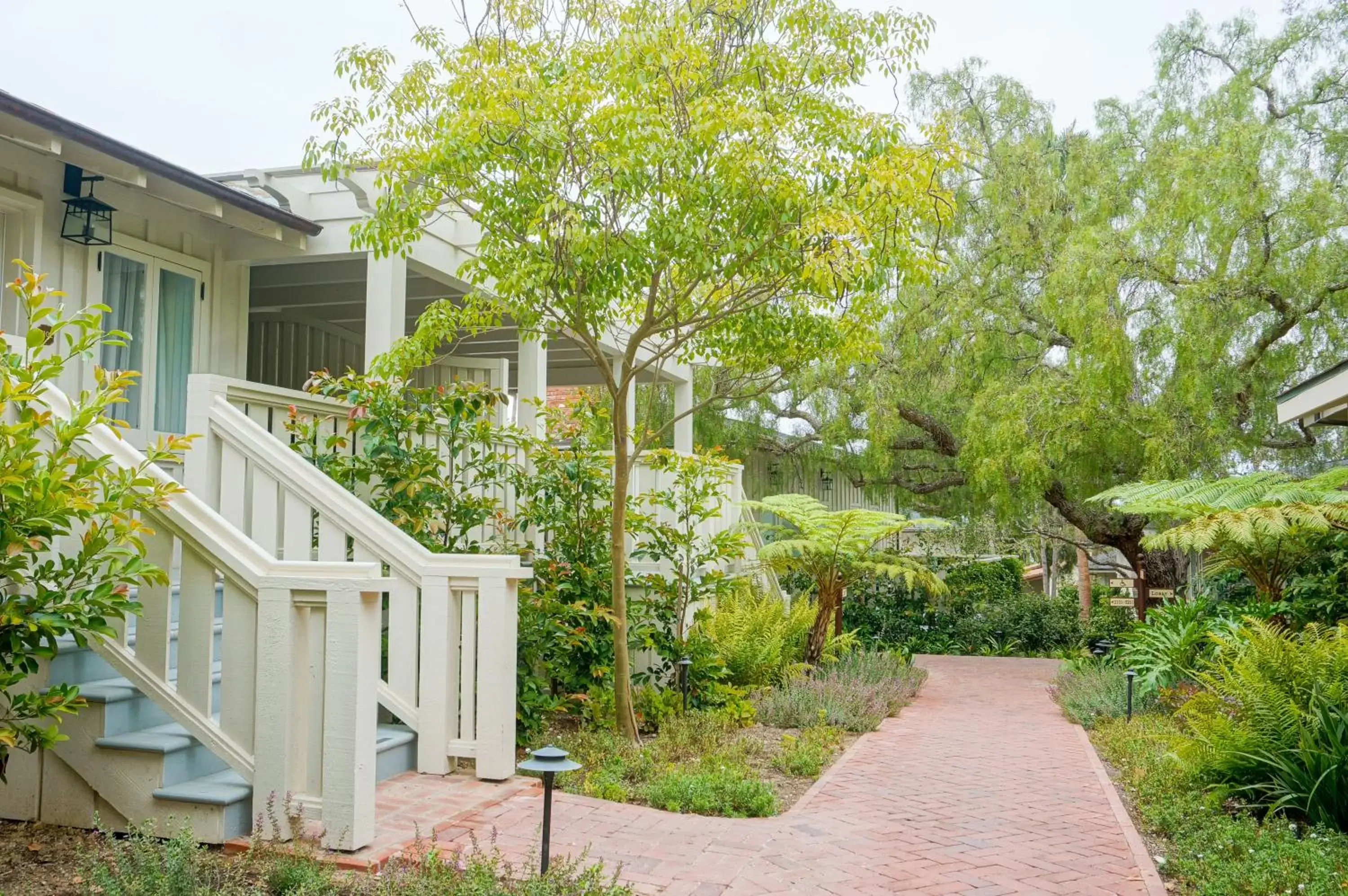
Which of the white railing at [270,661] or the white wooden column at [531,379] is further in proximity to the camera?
the white wooden column at [531,379]

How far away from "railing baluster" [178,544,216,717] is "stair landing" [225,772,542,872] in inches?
26.2

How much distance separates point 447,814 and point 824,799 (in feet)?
7.29

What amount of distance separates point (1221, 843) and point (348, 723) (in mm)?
3873

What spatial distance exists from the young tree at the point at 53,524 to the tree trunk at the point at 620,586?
3.04 meters

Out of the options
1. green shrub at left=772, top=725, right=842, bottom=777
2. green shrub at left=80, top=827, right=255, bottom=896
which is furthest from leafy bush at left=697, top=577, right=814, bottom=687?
green shrub at left=80, top=827, right=255, bottom=896

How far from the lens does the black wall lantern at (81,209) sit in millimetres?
7359

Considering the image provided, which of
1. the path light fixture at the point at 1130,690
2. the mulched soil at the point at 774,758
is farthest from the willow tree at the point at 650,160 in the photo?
the path light fixture at the point at 1130,690

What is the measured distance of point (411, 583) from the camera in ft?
19.2

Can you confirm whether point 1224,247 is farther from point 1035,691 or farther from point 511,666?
point 511,666

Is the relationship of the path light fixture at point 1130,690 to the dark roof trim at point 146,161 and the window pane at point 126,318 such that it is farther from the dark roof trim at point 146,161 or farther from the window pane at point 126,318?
the window pane at point 126,318

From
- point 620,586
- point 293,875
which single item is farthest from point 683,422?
point 293,875

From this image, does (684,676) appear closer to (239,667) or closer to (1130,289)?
(239,667)

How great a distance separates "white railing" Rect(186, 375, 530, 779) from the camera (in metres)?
5.66

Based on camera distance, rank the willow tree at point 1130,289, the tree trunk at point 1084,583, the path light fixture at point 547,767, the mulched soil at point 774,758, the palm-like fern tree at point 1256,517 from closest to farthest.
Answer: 1. the path light fixture at point 547,767
2. the mulched soil at point 774,758
3. the palm-like fern tree at point 1256,517
4. the willow tree at point 1130,289
5. the tree trunk at point 1084,583
